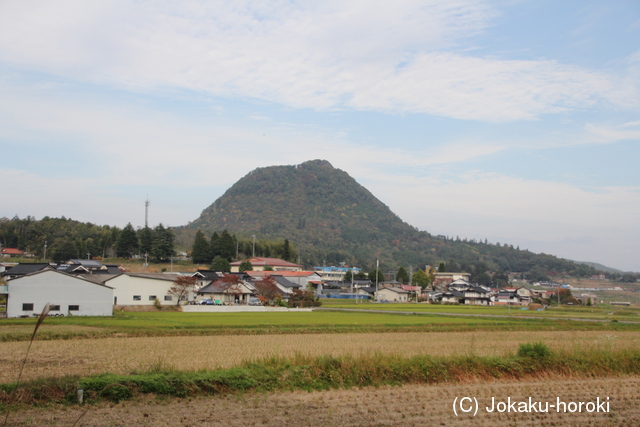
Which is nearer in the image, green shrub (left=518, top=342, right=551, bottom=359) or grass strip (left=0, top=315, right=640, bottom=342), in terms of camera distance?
green shrub (left=518, top=342, right=551, bottom=359)

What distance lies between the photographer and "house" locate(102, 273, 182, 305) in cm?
4281

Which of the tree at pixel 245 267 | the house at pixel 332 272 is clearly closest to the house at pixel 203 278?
the tree at pixel 245 267

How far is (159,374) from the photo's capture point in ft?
36.9

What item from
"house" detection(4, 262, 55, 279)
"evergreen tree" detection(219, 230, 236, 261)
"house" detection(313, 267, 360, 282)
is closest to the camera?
"house" detection(4, 262, 55, 279)

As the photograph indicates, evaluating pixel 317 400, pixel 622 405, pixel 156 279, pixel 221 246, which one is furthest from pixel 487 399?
pixel 221 246

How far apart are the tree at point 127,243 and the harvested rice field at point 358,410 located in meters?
80.7

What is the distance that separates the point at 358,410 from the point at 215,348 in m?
9.37

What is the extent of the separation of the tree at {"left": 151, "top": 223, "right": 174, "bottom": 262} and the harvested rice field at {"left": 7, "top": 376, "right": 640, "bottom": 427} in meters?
76.5

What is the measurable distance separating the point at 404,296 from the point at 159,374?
7184 cm

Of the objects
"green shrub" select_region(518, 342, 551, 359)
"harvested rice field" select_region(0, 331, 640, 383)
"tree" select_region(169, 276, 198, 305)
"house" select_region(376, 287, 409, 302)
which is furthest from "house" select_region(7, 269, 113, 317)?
"house" select_region(376, 287, 409, 302)

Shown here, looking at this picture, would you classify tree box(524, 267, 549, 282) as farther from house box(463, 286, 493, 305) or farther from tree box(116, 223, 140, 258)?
tree box(116, 223, 140, 258)

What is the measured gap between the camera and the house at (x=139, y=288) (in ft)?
140

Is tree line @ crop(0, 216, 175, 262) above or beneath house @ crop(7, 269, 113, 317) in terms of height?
above

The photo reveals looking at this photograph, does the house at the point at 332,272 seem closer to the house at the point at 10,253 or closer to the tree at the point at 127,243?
the tree at the point at 127,243
